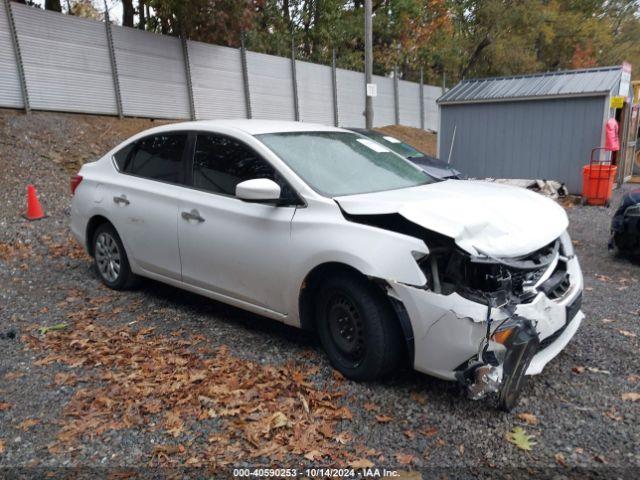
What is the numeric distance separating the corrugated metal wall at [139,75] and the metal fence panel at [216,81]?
3 cm

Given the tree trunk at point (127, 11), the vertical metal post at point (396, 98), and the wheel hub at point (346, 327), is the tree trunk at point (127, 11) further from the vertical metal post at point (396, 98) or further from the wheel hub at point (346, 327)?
the wheel hub at point (346, 327)

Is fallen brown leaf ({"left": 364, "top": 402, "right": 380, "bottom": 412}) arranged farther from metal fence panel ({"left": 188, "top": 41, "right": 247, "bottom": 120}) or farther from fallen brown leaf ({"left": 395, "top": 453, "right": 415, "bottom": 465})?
metal fence panel ({"left": 188, "top": 41, "right": 247, "bottom": 120})

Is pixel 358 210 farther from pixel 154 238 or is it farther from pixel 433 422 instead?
pixel 154 238

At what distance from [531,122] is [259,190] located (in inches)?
403

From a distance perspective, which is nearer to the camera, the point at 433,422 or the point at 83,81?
the point at 433,422

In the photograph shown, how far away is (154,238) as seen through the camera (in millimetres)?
4574

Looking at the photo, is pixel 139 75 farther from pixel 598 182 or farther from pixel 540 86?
pixel 598 182

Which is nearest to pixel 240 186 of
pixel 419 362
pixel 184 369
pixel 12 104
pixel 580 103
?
pixel 184 369

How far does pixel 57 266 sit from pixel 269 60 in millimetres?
12285

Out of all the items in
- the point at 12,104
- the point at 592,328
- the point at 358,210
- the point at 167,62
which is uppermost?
the point at 167,62

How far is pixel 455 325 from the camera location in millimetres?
2916

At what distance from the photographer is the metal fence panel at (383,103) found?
2258 cm

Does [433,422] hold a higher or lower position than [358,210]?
lower

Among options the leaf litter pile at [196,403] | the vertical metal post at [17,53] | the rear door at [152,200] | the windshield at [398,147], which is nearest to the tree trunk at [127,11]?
the vertical metal post at [17,53]
